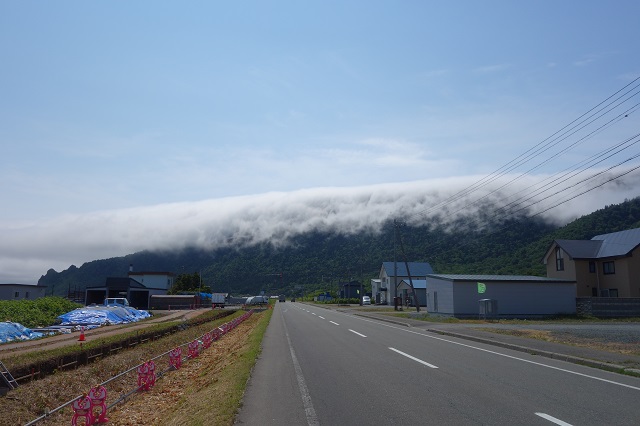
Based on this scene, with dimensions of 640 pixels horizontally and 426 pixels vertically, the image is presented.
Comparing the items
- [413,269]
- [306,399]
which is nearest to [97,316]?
[306,399]

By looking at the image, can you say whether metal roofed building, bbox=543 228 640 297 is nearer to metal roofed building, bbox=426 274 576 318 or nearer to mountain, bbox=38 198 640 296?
mountain, bbox=38 198 640 296

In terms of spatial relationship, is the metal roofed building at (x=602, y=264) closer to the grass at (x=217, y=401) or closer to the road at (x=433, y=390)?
the road at (x=433, y=390)

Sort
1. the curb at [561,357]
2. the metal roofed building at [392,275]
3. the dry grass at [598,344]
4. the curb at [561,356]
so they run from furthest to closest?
the metal roofed building at [392,275], the dry grass at [598,344], the curb at [561,356], the curb at [561,357]

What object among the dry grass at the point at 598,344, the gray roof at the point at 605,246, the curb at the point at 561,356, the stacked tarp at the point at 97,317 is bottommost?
the stacked tarp at the point at 97,317

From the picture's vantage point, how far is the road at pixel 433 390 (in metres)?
7.28

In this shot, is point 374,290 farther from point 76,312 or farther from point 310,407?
point 310,407

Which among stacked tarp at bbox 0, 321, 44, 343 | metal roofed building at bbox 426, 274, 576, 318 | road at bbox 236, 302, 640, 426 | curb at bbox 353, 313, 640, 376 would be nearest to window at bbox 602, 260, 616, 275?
metal roofed building at bbox 426, 274, 576, 318

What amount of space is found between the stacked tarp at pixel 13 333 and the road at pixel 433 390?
15835 millimetres

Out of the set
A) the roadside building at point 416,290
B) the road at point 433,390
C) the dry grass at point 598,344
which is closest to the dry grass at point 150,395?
the road at point 433,390

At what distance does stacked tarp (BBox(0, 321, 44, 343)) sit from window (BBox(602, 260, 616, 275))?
47.5 m

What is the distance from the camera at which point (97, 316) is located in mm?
36812

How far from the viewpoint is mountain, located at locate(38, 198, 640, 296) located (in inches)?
2926

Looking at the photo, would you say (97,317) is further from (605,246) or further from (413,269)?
(413,269)

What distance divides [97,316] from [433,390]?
33241 millimetres
